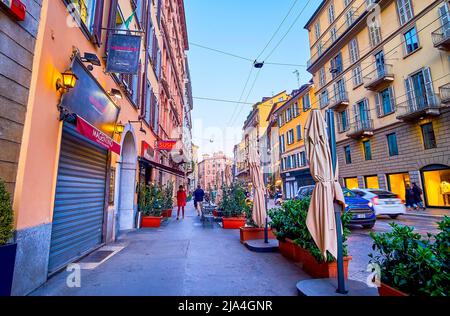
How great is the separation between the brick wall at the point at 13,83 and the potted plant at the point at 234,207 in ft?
23.6

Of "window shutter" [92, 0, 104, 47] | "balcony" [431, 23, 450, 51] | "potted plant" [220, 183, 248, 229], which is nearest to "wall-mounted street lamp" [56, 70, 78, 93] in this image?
"window shutter" [92, 0, 104, 47]

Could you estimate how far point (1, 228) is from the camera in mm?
2641

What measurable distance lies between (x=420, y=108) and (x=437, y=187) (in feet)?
16.8

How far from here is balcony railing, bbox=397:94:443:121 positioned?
14.1 metres

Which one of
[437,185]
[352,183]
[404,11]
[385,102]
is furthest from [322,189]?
[352,183]

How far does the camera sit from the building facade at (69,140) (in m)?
3.49

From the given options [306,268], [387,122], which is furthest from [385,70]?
[306,268]

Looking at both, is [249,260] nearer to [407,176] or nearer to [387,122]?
[407,176]

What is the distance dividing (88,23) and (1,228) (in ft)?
17.2

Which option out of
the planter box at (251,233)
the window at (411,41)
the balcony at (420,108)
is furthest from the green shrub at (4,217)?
the window at (411,41)

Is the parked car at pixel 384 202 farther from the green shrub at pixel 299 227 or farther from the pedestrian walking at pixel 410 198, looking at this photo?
the green shrub at pixel 299 227

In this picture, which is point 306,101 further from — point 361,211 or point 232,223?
point 232,223

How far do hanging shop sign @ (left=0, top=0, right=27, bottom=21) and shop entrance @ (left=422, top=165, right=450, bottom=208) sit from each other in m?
19.3

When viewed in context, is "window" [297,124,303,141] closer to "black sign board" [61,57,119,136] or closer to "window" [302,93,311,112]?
"window" [302,93,311,112]
